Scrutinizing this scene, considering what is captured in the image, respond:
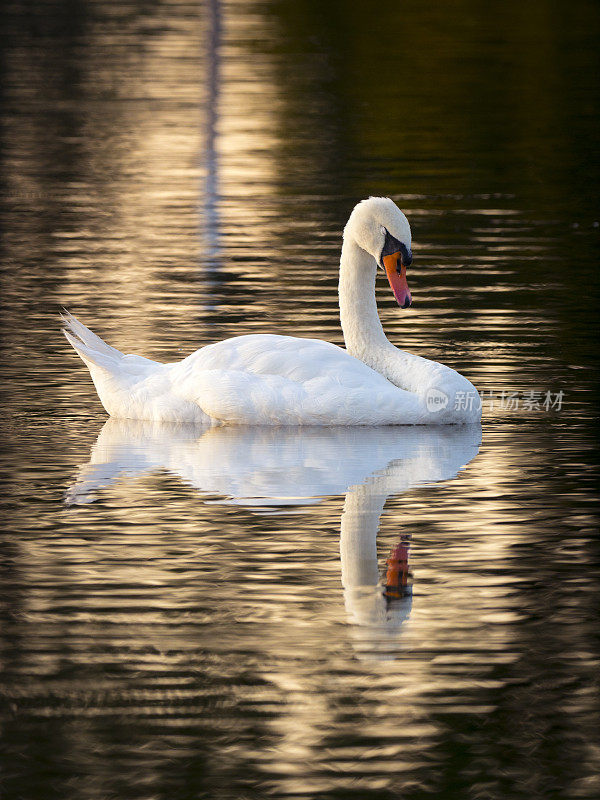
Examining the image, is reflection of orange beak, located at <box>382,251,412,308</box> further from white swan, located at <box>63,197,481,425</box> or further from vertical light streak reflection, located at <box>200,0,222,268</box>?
vertical light streak reflection, located at <box>200,0,222,268</box>

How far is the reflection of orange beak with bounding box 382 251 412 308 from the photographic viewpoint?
13336mm

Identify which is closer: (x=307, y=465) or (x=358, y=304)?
(x=307, y=465)

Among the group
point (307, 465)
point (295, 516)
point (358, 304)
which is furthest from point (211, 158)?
Answer: point (295, 516)

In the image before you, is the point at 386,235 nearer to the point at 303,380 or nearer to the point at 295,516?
the point at 303,380

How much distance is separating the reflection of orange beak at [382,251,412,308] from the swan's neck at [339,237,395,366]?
22 cm

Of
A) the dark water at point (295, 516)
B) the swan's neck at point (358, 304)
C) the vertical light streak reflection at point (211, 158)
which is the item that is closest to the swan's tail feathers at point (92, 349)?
the dark water at point (295, 516)

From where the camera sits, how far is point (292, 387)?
12523mm

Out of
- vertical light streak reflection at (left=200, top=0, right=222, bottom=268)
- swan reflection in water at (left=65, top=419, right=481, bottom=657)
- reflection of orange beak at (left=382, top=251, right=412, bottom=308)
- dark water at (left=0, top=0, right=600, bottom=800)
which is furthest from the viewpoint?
vertical light streak reflection at (left=200, top=0, right=222, bottom=268)

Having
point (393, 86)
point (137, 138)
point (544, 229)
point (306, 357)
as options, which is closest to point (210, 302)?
point (306, 357)

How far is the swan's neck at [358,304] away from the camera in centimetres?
1353

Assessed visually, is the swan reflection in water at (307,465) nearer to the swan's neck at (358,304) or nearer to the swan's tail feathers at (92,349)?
the swan's tail feathers at (92,349)

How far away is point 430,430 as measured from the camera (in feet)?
41.9

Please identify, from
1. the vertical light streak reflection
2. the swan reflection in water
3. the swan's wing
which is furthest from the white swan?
the vertical light streak reflection

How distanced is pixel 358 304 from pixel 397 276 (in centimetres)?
37
